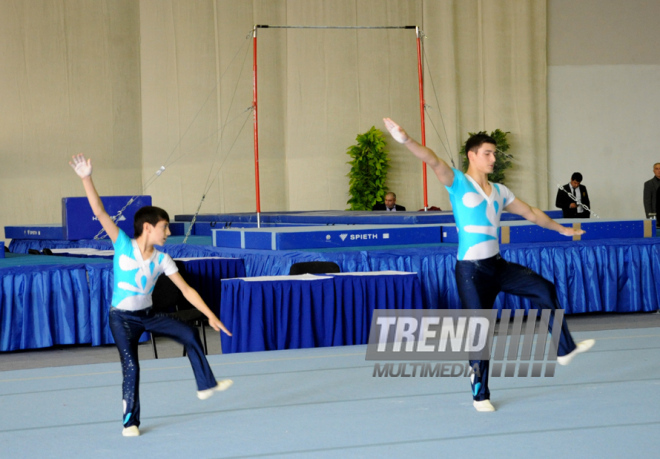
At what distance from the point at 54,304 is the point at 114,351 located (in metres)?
0.62

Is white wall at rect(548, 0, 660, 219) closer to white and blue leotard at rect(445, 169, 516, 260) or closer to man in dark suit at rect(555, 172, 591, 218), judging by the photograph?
man in dark suit at rect(555, 172, 591, 218)

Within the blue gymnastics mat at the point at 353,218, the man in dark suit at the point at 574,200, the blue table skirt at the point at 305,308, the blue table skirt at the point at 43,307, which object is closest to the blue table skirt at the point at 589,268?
the blue table skirt at the point at 305,308

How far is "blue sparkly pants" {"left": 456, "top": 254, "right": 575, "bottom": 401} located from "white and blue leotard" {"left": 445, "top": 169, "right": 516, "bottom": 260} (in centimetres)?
5

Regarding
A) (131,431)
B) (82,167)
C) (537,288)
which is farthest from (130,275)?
(537,288)

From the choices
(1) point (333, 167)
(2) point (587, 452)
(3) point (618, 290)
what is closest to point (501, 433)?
(2) point (587, 452)

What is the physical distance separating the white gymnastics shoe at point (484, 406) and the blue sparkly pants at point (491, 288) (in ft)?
0.07

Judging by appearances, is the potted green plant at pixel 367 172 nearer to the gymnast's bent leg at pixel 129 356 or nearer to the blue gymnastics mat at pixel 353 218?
the blue gymnastics mat at pixel 353 218

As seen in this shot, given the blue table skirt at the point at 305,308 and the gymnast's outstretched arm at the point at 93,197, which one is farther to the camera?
the blue table skirt at the point at 305,308

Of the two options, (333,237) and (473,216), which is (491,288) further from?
(333,237)

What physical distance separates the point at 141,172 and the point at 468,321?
1137 centimetres

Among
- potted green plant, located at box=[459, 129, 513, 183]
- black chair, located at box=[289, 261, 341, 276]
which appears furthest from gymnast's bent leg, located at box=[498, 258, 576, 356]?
potted green plant, located at box=[459, 129, 513, 183]

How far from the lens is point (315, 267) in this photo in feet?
19.6

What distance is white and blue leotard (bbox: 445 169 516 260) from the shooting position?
3324 mm

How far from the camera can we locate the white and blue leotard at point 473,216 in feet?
10.9
